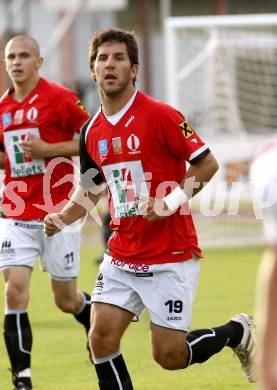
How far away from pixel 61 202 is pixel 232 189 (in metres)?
9.68

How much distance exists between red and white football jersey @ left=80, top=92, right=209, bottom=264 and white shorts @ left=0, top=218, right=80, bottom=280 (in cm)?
150

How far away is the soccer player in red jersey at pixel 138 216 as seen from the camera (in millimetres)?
6242

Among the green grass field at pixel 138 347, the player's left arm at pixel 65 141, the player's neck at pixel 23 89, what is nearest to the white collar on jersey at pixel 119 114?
the player's left arm at pixel 65 141

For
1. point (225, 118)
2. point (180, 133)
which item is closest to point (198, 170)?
point (180, 133)

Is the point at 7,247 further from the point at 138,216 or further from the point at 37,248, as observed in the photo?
the point at 138,216

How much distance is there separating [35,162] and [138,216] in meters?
1.87

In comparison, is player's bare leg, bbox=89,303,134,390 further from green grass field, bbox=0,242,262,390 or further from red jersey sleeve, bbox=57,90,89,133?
red jersey sleeve, bbox=57,90,89,133

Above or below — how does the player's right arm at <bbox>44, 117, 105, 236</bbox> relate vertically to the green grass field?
above

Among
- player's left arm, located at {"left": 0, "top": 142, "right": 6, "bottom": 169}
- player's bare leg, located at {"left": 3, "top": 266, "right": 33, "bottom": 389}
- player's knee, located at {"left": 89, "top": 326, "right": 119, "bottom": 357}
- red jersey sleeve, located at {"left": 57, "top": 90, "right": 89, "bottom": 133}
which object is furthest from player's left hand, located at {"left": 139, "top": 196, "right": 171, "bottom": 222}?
player's left arm, located at {"left": 0, "top": 142, "right": 6, "bottom": 169}

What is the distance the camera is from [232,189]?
1755cm

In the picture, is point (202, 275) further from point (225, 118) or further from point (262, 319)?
point (262, 319)

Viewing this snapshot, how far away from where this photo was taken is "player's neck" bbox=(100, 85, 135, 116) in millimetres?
Answer: 6411

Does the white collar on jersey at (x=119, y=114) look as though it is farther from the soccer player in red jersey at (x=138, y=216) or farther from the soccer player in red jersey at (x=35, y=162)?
the soccer player in red jersey at (x=35, y=162)

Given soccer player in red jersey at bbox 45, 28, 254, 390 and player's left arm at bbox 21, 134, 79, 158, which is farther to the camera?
player's left arm at bbox 21, 134, 79, 158
